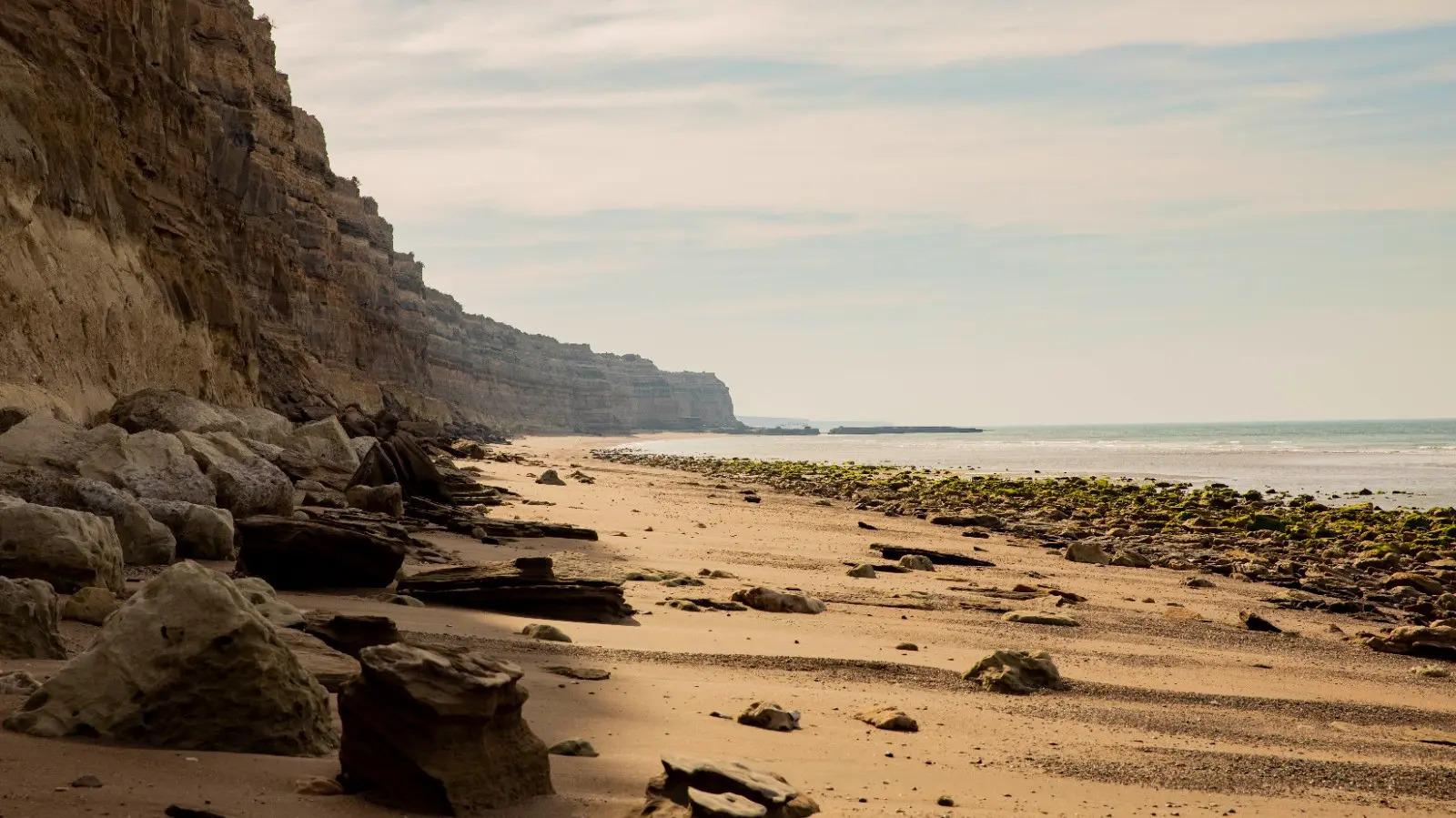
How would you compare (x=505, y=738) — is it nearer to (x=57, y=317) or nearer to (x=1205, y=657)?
(x=1205, y=657)

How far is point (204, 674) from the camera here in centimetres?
360

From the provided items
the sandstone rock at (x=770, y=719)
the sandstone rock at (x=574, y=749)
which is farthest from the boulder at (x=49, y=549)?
the sandstone rock at (x=770, y=719)

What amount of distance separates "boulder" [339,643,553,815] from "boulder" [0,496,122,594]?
9.68 ft

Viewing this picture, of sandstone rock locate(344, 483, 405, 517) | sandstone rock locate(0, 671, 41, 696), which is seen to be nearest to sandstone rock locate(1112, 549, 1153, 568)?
sandstone rock locate(344, 483, 405, 517)

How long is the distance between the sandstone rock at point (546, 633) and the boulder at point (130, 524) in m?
2.38

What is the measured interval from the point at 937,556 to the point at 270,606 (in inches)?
308

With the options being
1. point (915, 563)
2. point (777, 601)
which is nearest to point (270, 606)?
point (777, 601)

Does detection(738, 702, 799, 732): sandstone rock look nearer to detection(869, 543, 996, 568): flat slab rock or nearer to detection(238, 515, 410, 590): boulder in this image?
detection(238, 515, 410, 590): boulder

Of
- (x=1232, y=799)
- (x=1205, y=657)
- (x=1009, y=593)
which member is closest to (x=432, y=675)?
(x=1232, y=799)

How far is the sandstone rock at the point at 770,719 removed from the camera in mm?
4689

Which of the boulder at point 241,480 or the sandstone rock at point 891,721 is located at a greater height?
the boulder at point 241,480

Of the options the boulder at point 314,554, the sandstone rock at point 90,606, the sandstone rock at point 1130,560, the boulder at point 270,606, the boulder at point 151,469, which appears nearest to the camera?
the sandstone rock at point 90,606

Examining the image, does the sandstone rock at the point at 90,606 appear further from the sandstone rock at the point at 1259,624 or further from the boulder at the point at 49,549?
the sandstone rock at the point at 1259,624

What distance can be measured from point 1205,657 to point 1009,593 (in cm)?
253
